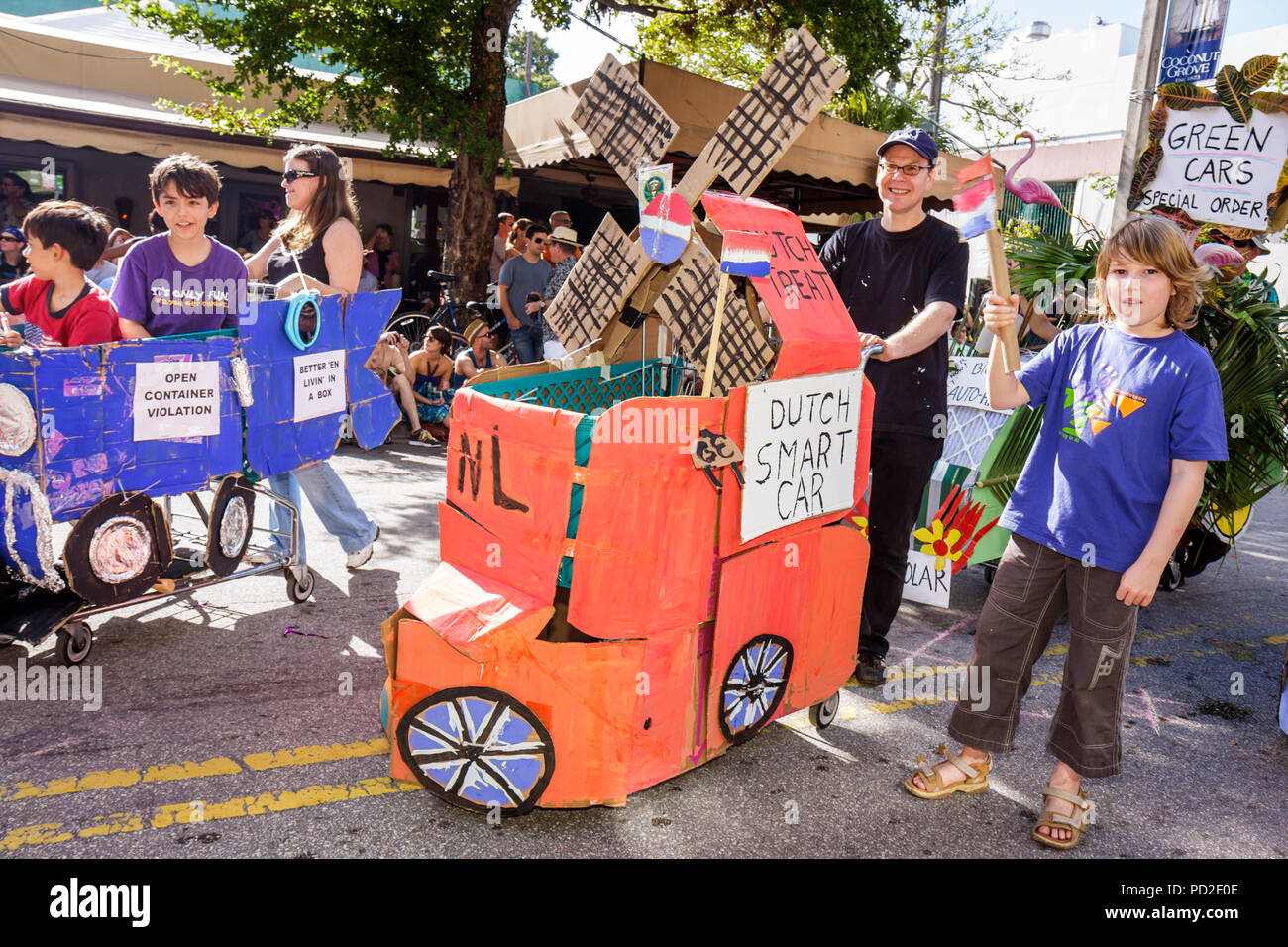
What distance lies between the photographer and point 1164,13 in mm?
6672

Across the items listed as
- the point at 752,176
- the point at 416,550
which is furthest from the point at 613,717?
the point at 416,550

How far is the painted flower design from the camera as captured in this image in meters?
4.91

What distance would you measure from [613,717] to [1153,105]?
5716mm

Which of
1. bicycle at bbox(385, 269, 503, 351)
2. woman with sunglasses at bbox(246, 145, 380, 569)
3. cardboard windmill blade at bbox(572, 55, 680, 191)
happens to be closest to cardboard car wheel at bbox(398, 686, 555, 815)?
cardboard windmill blade at bbox(572, 55, 680, 191)

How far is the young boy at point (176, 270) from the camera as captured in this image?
4.12m

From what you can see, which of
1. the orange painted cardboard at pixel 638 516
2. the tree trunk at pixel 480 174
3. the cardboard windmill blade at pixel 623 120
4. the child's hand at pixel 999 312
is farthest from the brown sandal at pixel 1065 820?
the tree trunk at pixel 480 174

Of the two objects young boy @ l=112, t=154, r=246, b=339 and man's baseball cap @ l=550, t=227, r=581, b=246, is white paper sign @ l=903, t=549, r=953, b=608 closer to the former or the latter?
young boy @ l=112, t=154, r=246, b=339

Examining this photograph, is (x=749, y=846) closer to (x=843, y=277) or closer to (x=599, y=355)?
(x=599, y=355)

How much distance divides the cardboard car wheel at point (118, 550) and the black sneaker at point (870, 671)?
2974mm

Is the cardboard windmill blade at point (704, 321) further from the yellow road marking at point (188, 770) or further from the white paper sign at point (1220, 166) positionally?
the white paper sign at point (1220, 166)

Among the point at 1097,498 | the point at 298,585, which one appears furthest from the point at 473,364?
the point at 1097,498

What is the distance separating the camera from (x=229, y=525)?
4277mm

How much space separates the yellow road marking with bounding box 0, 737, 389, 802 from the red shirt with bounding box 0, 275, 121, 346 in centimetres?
184

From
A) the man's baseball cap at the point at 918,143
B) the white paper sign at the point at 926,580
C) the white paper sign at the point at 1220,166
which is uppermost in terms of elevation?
the white paper sign at the point at 1220,166
